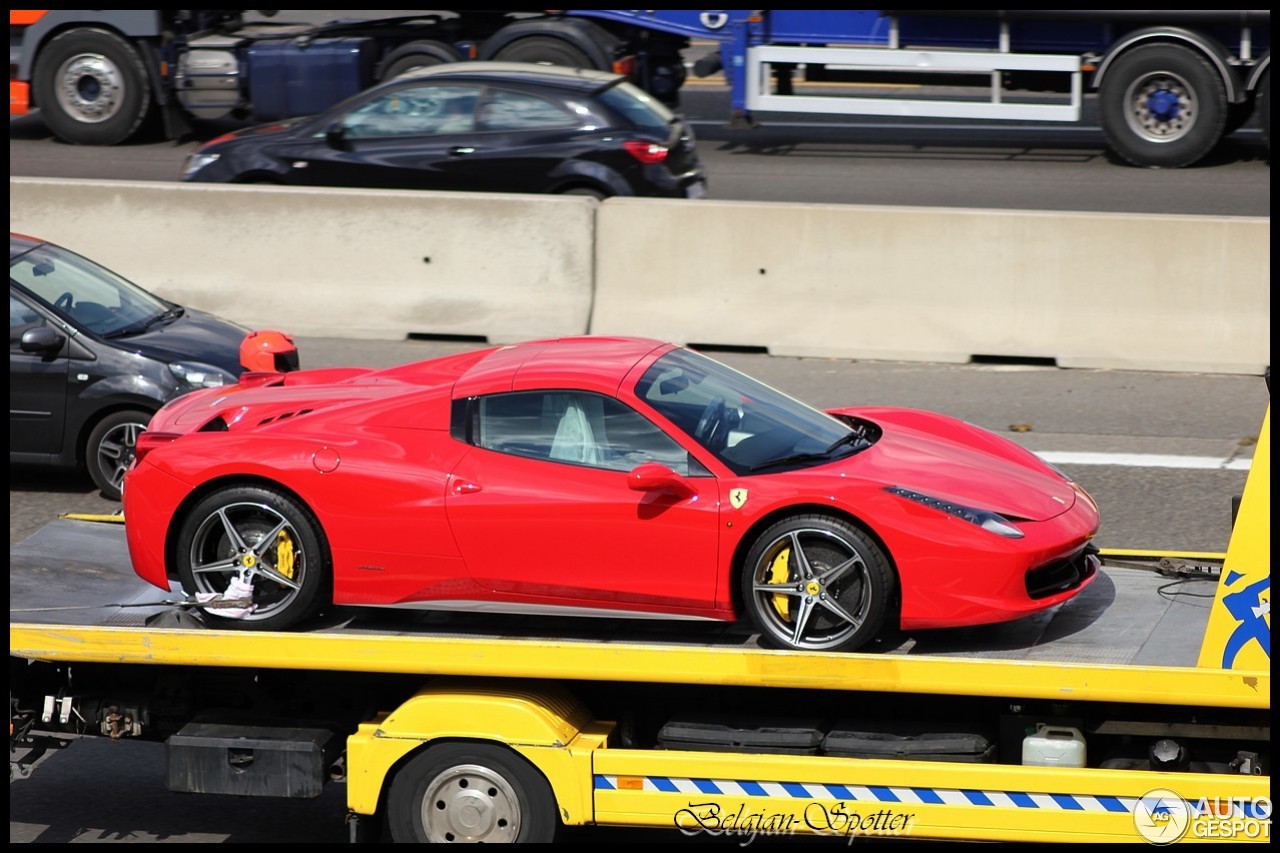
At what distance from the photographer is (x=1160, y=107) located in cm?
1802

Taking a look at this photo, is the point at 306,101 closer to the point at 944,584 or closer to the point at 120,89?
the point at 120,89

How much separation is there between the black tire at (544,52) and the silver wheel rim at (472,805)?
1420cm

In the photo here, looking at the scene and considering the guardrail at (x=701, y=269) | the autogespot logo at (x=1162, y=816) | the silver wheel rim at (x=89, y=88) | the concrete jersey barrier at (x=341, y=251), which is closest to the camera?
the autogespot logo at (x=1162, y=816)

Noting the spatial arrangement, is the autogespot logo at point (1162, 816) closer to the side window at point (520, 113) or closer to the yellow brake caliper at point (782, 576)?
the yellow brake caliper at point (782, 576)

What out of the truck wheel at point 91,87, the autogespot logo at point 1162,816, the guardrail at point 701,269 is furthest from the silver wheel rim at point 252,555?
the truck wheel at point 91,87

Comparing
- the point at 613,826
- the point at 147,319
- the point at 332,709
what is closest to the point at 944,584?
the point at 613,826

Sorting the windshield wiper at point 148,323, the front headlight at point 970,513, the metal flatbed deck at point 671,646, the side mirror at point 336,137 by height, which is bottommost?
the metal flatbed deck at point 671,646

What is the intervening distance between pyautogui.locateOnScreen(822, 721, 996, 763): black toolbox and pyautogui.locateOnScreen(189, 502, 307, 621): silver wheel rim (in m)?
2.09

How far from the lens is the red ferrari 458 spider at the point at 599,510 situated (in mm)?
6000

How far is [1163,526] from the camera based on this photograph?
9094 millimetres

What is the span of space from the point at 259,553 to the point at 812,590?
6.81 ft

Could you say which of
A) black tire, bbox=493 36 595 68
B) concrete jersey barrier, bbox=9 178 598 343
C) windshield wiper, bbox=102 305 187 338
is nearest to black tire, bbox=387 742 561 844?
windshield wiper, bbox=102 305 187 338

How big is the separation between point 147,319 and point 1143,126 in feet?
38.3

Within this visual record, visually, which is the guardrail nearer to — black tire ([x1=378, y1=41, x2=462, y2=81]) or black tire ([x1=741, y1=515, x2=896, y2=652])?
black tire ([x1=378, y1=41, x2=462, y2=81])
